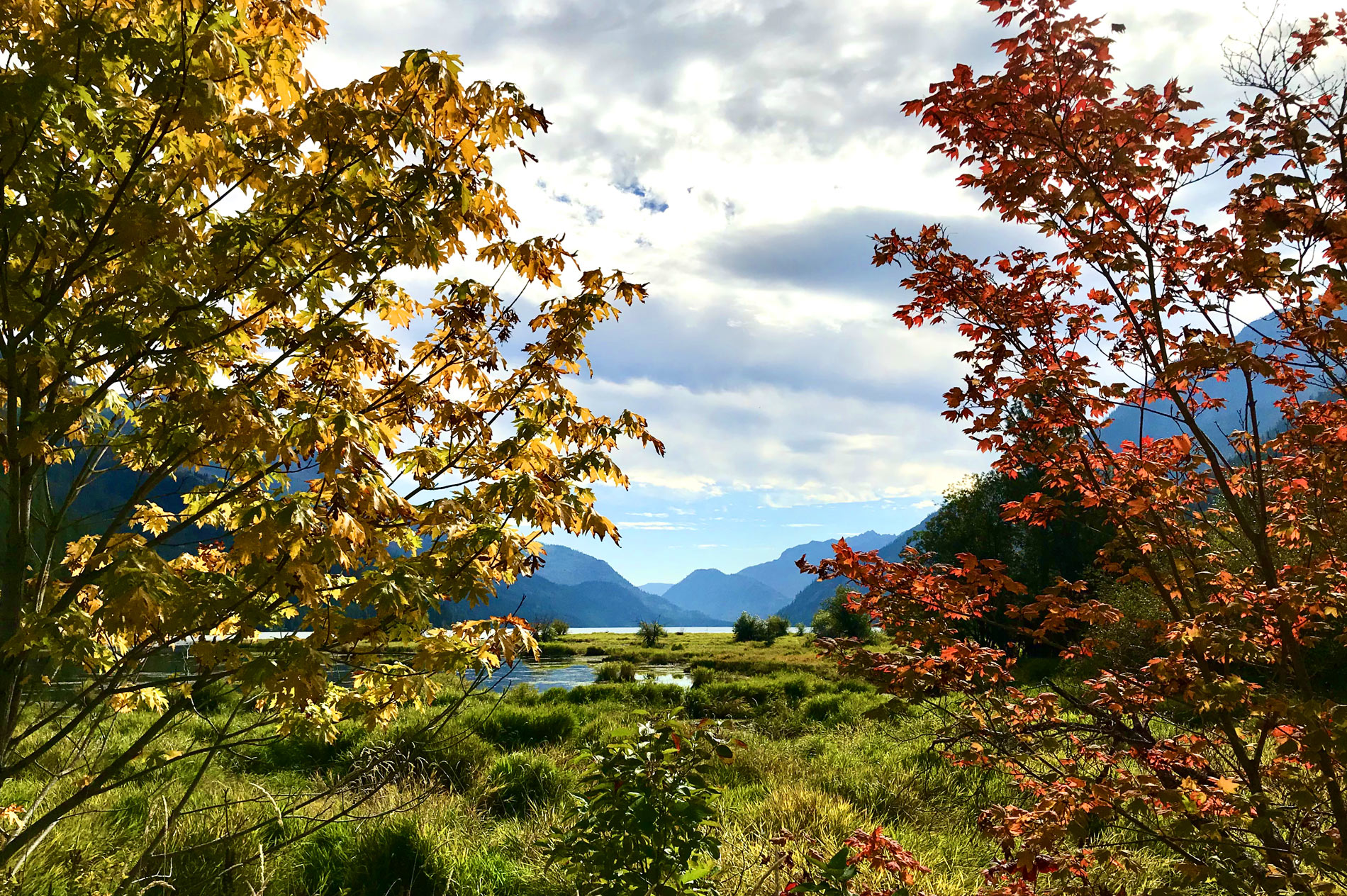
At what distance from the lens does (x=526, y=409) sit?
15.5 feet

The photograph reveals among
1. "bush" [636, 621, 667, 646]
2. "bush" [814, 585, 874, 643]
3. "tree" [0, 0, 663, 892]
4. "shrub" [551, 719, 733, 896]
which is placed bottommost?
"bush" [636, 621, 667, 646]

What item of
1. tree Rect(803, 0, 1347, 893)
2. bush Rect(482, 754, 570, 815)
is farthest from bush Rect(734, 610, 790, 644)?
tree Rect(803, 0, 1347, 893)

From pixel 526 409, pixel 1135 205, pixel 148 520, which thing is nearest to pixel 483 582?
pixel 526 409

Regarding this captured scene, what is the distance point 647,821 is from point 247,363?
155 inches

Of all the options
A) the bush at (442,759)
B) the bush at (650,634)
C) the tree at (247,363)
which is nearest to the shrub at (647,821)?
the tree at (247,363)

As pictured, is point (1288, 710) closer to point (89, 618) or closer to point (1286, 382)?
point (1286, 382)

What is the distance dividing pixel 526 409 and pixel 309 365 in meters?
1.51

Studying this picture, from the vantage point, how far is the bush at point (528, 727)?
13336 millimetres

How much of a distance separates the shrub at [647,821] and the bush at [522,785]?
15.6 ft

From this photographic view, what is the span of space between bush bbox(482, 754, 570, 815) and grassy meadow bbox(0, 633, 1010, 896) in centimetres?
3

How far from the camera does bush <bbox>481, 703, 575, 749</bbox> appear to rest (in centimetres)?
1334

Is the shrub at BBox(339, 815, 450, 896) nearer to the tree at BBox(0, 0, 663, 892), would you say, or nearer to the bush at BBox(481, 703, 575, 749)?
the tree at BBox(0, 0, 663, 892)

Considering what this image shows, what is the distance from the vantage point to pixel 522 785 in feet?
30.1

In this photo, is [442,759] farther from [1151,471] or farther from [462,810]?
[1151,471]
